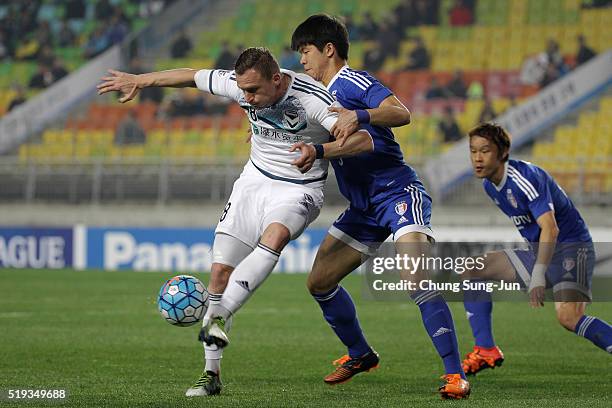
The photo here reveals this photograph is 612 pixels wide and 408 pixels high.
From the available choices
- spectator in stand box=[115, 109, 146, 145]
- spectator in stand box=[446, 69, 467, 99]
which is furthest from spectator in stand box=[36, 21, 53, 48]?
spectator in stand box=[446, 69, 467, 99]

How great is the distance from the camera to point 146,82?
6840 mm

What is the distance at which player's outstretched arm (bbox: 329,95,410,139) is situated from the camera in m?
6.20

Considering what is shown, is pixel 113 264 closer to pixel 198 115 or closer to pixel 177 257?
pixel 177 257

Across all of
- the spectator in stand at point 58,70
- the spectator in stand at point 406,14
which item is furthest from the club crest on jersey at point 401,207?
the spectator in stand at point 58,70

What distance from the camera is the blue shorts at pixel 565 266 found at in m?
7.42

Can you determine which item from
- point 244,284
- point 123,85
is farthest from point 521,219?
point 123,85

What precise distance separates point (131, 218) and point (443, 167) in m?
5.59

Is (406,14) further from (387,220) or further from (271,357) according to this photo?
(387,220)

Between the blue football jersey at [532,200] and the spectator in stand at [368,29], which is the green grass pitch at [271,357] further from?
the spectator in stand at [368,29]

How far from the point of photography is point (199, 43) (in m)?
26.9

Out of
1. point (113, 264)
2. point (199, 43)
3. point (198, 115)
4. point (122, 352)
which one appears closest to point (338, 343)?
point (122, 352)

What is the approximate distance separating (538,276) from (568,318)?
1.39 feet

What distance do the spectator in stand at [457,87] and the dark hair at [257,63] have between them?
1578 centimetres

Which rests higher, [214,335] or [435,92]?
[435,92]
